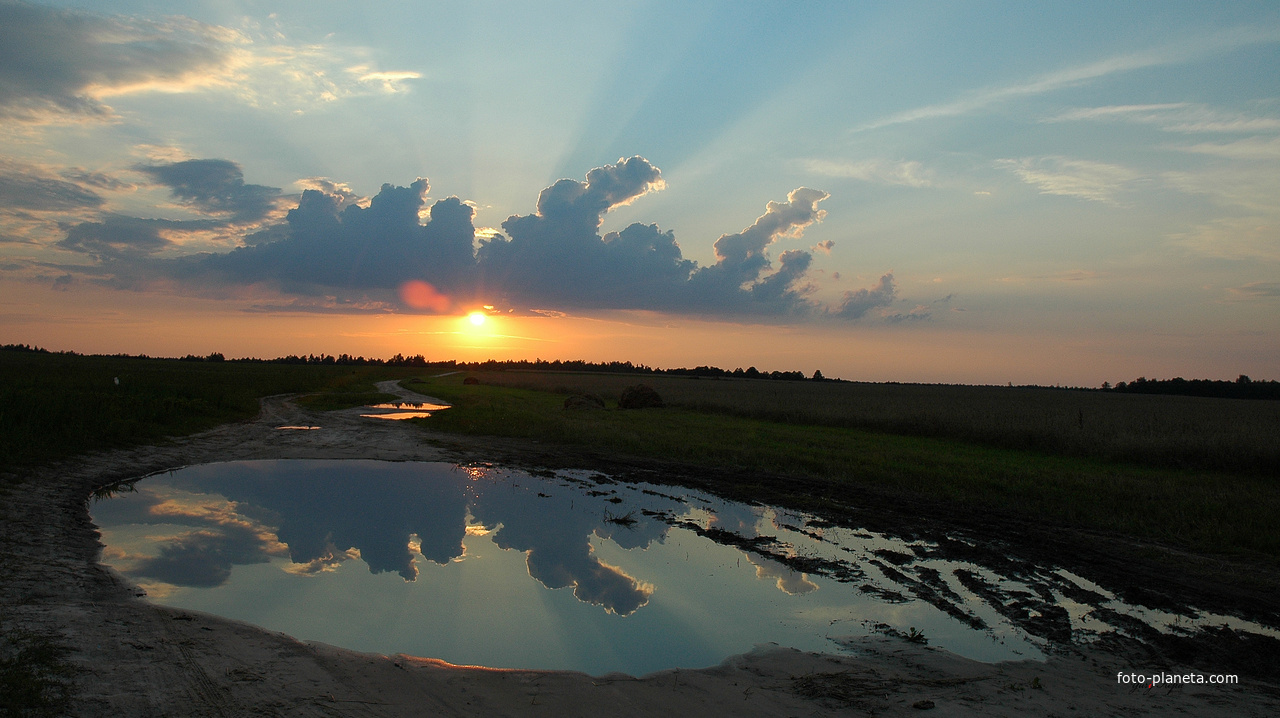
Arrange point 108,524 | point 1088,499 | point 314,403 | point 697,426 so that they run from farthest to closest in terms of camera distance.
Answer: point 314,403 → point 697,426 → point 1088,499 → point 108,524

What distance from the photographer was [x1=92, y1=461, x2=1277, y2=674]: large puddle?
5855 mm

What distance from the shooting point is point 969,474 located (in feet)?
47.6

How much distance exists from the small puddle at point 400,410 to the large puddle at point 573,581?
15129 mm

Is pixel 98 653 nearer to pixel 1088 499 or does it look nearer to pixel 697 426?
pixel 1088 499

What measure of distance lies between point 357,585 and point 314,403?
27.4 metres

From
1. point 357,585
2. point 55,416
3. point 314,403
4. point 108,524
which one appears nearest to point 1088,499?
point 357,585

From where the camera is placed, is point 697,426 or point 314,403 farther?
point 314,403

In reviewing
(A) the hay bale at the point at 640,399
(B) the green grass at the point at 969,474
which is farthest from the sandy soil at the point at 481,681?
(A) the hay bale at the point at 640,399

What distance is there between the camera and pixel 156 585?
21.5 feet

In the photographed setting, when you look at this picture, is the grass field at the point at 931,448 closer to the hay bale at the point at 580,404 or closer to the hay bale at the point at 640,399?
the hay bale at the point at 580,404

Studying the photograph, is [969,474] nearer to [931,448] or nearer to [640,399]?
[931,448]

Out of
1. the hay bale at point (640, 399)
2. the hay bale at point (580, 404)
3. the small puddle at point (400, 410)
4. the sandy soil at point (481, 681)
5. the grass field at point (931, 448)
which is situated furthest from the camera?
the hay bale at point (640, 399)

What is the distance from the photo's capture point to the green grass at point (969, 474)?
10766 mm

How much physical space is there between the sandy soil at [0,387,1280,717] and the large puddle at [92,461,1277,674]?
14.3 inches
